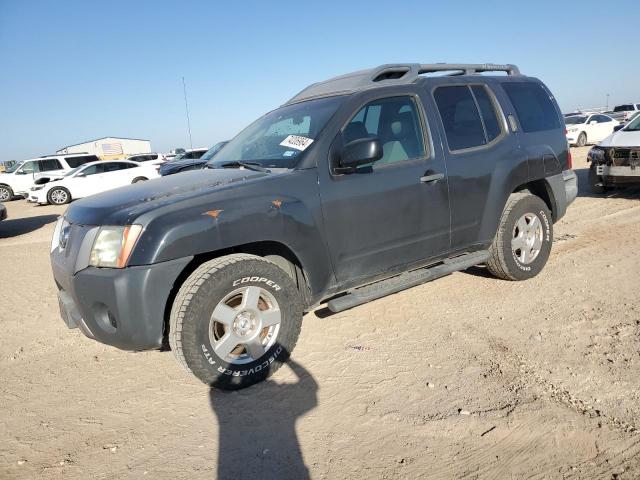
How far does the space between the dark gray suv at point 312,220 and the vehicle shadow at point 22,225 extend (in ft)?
31.1

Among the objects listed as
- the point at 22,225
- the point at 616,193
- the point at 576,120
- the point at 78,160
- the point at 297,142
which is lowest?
the point at 616,193

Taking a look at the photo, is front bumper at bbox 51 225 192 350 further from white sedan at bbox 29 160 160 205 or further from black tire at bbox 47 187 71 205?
black tire at bbox 47 187 71 205

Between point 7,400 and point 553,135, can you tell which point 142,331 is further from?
point 553,135

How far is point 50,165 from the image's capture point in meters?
20.2

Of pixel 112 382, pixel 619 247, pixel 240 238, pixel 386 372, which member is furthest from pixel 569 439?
pixel 619 247

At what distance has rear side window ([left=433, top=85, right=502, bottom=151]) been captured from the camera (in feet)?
13.3

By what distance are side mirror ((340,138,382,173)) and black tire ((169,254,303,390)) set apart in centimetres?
91

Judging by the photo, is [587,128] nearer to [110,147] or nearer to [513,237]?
[513,237]

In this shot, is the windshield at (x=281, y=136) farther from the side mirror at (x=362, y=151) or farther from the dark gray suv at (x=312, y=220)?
the side mirror at (x=362, y=151)

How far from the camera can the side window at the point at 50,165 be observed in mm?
20097

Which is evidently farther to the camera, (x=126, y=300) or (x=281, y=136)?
(x=281, y=136)

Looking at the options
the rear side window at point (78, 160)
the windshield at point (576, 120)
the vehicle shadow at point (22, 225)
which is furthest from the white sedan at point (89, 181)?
the windshield at point (576, 120)

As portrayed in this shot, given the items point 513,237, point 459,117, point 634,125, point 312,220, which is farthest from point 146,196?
point 634,125

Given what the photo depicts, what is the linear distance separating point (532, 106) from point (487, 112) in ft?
2.46
